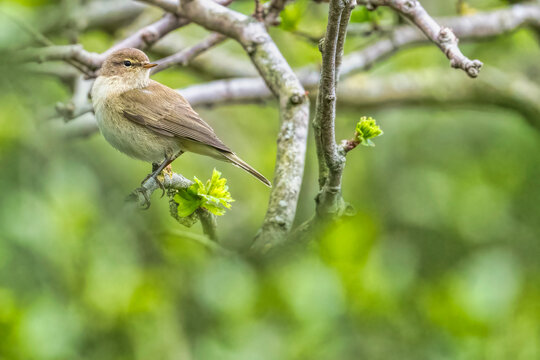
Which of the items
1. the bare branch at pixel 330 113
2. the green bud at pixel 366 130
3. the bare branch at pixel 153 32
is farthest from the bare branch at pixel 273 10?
the green bud at pixel 366 130

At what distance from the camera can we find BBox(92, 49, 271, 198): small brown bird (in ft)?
11.5

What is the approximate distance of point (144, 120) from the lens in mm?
3580

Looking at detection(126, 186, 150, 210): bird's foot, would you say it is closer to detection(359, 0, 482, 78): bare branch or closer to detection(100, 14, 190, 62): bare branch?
detection(359, 0, 482, 78): bare branch

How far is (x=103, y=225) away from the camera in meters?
2.33

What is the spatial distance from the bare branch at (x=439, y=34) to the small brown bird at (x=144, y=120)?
109cm

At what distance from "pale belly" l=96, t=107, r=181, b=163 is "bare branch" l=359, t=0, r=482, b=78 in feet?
4.39

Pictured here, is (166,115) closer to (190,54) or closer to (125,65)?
(125,65)

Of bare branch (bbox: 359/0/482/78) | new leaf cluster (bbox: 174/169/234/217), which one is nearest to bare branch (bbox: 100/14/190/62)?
bare branch (bbox: 359/0/482/78)

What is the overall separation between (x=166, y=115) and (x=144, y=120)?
13 cm

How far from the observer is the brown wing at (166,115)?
11.5 ft

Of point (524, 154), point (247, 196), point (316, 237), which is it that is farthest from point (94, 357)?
point (524, 154)

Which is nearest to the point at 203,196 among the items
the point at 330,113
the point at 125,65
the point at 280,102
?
the point at 330,113

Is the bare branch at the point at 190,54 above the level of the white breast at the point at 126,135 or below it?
above

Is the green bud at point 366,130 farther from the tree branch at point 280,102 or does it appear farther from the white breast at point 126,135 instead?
the white breast at point 126,135
